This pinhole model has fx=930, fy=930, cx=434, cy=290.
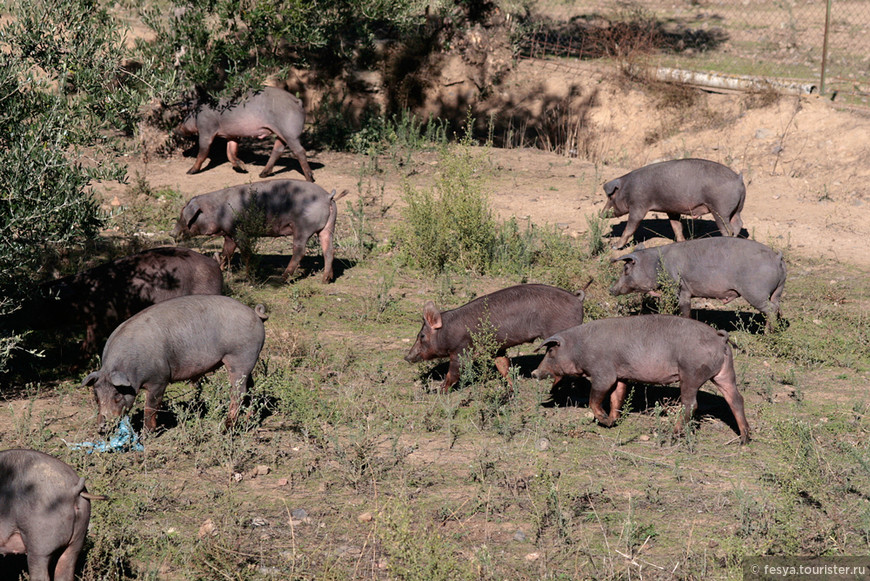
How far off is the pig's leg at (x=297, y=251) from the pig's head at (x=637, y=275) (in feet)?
12.2

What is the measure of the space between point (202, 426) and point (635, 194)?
7377mm

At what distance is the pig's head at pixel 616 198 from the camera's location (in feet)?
42.4

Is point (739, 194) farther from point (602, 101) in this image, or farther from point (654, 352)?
point (602, 101)

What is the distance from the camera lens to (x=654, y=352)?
765 cm

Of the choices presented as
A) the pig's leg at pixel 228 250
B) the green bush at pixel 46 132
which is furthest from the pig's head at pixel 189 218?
the green bush at pixel 46 132

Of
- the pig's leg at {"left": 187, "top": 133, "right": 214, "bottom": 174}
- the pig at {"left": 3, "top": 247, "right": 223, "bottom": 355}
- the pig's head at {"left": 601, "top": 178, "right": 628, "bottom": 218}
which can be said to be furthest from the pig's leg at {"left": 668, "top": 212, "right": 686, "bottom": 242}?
the pig's leg at {"left": 187, "top": 133, "right": 214, "bottom": 174}

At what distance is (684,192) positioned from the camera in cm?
1231

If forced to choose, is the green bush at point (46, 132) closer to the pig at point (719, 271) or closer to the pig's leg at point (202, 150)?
the pig at point (719, 271)

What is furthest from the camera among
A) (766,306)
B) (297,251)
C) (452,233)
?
(452,233)

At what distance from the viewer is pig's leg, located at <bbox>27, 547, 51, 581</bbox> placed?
16.8ft

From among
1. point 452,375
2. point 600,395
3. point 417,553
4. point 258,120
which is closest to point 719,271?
point 600,395

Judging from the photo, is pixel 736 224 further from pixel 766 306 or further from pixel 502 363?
pixel 502 363

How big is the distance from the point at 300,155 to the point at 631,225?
5461mm

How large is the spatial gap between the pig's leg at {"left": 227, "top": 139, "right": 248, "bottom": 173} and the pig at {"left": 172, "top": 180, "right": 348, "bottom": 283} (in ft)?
13.7
